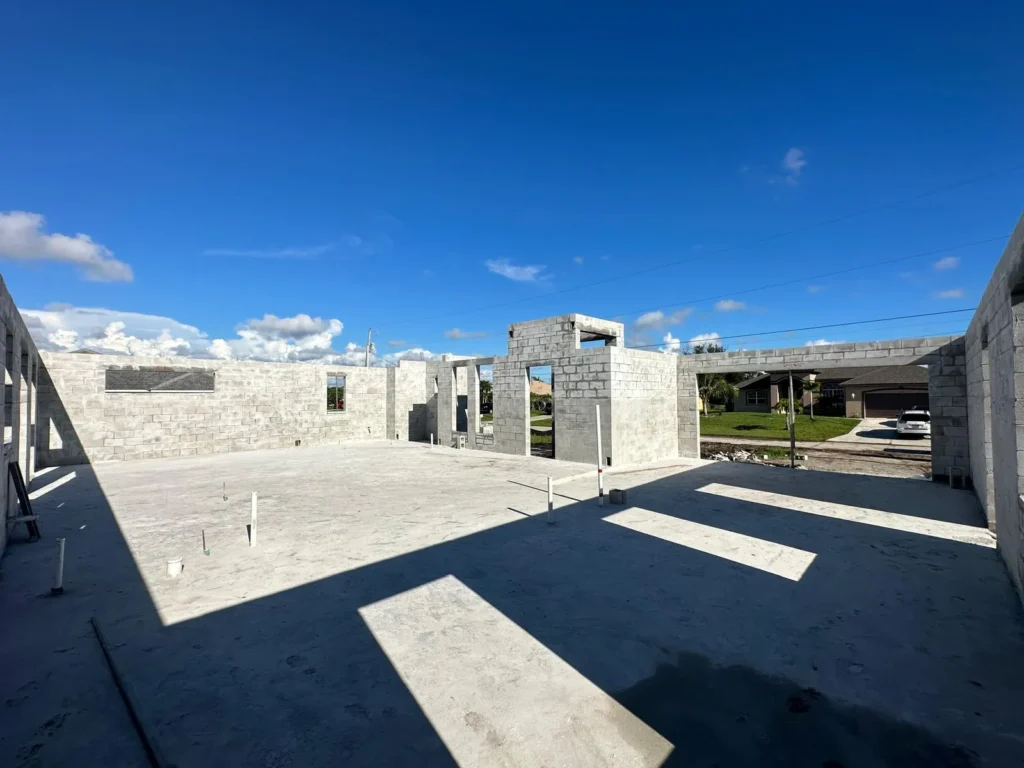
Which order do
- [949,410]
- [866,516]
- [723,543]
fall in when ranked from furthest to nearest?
[949,410], [866,516], [723,543]

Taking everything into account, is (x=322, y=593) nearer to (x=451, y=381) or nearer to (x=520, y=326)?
(x=520, y=326)

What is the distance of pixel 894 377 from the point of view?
101 feet

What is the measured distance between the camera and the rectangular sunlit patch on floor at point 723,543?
5562mm

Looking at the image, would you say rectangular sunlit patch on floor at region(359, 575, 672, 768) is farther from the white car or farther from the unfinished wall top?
the white car

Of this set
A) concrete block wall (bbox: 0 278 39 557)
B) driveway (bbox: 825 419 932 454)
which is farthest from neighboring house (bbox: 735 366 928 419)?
concrete block wall (bbox: 0 278 39 557)

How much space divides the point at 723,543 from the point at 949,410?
7.94 m

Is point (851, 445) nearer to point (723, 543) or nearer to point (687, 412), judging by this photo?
point (687, 412)

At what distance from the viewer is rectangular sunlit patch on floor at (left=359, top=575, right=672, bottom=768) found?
8.70ft

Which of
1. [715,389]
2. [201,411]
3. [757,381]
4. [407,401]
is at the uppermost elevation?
[757,381]

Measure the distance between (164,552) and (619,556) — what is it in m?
6.05

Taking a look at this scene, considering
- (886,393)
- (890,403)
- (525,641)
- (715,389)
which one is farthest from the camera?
(715,389)

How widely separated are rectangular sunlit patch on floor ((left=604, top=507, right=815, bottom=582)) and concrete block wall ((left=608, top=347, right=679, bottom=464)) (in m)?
5.92

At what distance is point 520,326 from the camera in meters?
16.2

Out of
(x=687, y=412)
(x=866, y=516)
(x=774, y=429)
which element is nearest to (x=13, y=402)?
(x=866, y=516)
